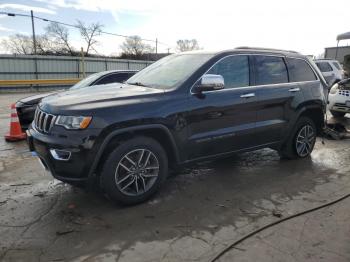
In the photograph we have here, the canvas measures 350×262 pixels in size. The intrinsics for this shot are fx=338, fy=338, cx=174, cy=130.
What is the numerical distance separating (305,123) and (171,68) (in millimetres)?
2552

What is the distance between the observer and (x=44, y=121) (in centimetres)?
370

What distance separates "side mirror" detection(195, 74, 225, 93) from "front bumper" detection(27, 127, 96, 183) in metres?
1.44

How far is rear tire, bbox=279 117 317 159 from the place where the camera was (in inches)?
219

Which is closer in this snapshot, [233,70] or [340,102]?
[233,70]

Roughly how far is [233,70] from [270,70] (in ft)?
2.62

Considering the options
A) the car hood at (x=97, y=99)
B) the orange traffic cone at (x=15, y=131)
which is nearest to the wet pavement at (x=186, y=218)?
the car hood at (x=97, y=99)

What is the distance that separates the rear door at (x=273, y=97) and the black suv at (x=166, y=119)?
0.05 ft

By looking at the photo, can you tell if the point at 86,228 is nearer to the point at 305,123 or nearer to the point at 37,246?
the point at 37,246

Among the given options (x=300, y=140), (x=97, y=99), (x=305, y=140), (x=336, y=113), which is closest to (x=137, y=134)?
(x=97, y=99)

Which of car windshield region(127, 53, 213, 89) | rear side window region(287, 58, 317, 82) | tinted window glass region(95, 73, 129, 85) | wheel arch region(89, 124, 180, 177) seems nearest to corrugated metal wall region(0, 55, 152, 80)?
tinted window glass region(95, 73, 129, 85)

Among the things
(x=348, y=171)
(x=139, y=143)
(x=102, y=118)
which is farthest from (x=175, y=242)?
(x=348, y=171)

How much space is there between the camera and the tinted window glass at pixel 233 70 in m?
4.41

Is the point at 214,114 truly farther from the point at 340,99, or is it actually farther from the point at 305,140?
the point at 340,99

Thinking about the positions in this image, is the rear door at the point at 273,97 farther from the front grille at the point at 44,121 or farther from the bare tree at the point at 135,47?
the bare tree at the point at 135,47
